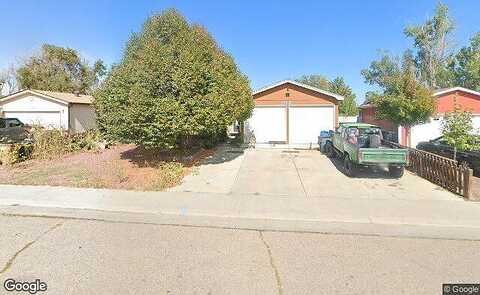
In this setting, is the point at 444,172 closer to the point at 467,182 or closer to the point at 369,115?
the point at 467,182

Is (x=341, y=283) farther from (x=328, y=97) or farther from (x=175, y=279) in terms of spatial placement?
(x=328, y=97)

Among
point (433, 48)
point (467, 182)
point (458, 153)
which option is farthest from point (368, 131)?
point (433, 48)

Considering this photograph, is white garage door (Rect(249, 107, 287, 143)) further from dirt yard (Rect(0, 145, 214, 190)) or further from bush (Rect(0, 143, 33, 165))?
bush (Rect(0, 143, 33, 165))

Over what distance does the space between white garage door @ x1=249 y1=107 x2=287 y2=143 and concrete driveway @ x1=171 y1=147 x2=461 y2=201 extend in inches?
203

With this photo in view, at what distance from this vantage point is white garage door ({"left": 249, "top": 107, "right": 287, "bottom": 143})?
18.4 metres

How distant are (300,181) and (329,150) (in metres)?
6.24

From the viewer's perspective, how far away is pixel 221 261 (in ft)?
14.1

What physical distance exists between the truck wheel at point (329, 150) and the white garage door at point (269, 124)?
3449 millimetres

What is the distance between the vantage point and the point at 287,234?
Answer: 211 inches

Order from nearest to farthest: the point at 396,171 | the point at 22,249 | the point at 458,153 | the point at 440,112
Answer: the point at 22,249, the point at 396,171, the point at 458,153, the point at 440,112

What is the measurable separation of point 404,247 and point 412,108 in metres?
13.1

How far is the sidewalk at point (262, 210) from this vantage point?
576 cm

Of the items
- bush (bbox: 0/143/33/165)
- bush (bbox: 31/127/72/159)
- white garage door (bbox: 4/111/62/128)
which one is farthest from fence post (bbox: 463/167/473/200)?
Answer: white garage door (bbox: 4/111/62/128)

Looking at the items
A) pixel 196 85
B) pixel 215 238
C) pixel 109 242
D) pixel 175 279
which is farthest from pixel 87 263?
pixel 196 85
